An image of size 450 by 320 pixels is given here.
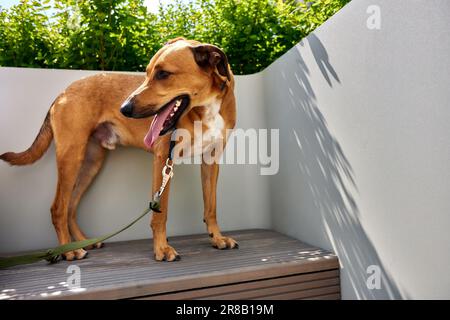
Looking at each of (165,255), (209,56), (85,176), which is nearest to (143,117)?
(209,56)

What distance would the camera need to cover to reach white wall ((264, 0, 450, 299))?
4.09 ft

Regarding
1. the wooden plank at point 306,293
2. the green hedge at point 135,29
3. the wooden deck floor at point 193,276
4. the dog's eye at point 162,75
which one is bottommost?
the wooden plank at point 306,293

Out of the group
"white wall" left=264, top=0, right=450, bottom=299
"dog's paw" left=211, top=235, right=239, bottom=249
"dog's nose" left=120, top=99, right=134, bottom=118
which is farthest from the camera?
"dog's paw" left=211, top=235, right=239, bottom=249

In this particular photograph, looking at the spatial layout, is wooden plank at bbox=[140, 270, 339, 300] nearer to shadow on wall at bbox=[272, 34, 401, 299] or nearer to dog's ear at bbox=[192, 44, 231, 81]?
shadow on wall at bbox=[272, 34, 401, 299]

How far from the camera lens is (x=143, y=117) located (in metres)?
1.78

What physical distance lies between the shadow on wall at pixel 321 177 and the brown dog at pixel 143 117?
503 mm

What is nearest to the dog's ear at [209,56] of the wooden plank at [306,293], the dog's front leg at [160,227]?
the dog's front leg at [160,227]

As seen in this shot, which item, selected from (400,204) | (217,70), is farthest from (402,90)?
(217,70)

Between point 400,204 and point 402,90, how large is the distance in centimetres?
50

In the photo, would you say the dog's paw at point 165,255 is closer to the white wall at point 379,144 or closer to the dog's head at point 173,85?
the dog's head at point 173,85

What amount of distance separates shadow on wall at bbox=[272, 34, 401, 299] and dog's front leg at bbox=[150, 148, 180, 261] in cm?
94

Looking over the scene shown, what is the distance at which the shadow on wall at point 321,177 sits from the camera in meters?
1.68

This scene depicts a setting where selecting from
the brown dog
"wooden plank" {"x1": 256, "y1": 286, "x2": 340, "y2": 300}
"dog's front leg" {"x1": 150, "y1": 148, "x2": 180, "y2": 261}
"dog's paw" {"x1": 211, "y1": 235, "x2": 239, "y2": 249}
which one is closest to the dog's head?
the brown dog
